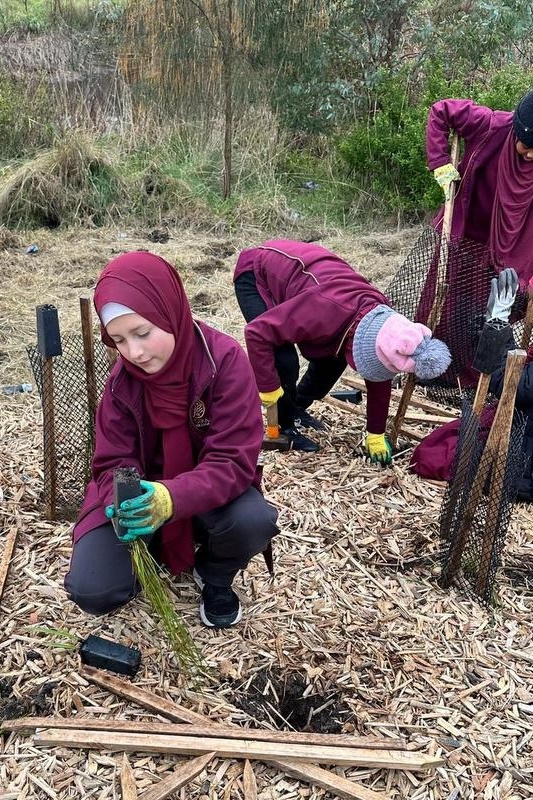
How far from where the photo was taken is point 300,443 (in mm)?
3426

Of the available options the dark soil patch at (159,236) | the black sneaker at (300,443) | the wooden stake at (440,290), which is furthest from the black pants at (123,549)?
the dark soil patch at (159,236)

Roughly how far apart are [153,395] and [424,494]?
152 centimetres

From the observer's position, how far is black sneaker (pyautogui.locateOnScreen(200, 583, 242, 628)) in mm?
2309

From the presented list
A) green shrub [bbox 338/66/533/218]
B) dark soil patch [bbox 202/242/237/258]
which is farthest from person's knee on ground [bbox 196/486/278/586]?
green shrub [bbox 338/66/533/218]

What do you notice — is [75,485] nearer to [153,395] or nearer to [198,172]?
[153,395]

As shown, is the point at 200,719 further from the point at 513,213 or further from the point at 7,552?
the point at 513,213

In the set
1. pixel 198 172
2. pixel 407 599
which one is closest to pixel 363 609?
pixel 407 599

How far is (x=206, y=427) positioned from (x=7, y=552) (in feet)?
3.19

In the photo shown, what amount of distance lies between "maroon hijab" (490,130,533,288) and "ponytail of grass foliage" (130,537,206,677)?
2.73 meters

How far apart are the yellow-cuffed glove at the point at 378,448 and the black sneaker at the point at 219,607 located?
1.18 metres

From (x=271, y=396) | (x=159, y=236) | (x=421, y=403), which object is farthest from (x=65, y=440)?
(x=159, y=236)

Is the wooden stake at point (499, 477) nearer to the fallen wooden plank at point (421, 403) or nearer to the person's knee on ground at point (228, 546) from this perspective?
the person's knee on ground at point (228, 546)

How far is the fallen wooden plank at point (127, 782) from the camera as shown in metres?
1.80

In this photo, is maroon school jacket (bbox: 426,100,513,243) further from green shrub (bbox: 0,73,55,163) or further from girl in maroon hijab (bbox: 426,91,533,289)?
green shrub (bbox: 0,73,55,163)
